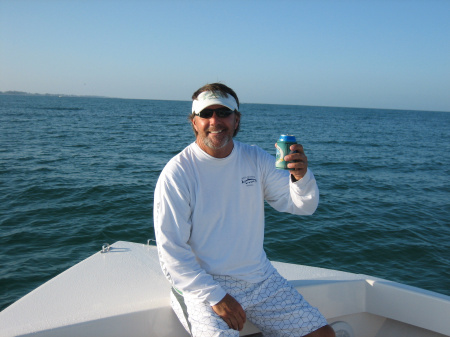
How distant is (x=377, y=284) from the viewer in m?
2.74

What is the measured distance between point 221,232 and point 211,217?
0.11 meters

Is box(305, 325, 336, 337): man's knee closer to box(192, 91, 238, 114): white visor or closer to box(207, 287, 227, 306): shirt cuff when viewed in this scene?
Result: box(207, 287, 227, 306): shirt cuff

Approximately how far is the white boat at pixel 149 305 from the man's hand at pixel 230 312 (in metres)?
0.40

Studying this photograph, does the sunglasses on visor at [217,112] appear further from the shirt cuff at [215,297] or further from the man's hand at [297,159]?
the shirt cuff at [215,297]

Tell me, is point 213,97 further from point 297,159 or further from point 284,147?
point 297,159

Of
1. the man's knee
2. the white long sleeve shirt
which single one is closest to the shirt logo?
the white long sleeve shirt

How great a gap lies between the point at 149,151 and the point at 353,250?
512 inches

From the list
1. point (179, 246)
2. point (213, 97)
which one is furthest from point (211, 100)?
point (179, 246)

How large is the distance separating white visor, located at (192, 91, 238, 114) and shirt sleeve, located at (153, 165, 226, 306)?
19.0 inches

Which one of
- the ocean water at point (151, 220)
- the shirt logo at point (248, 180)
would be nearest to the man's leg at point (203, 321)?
the shirt logo at point (248, 180)

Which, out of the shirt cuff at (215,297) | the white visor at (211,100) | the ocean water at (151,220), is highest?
the white visor at (211,100)

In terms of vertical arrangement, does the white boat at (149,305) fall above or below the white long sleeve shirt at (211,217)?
below

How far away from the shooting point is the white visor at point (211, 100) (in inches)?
90.4

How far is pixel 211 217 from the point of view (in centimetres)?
225
